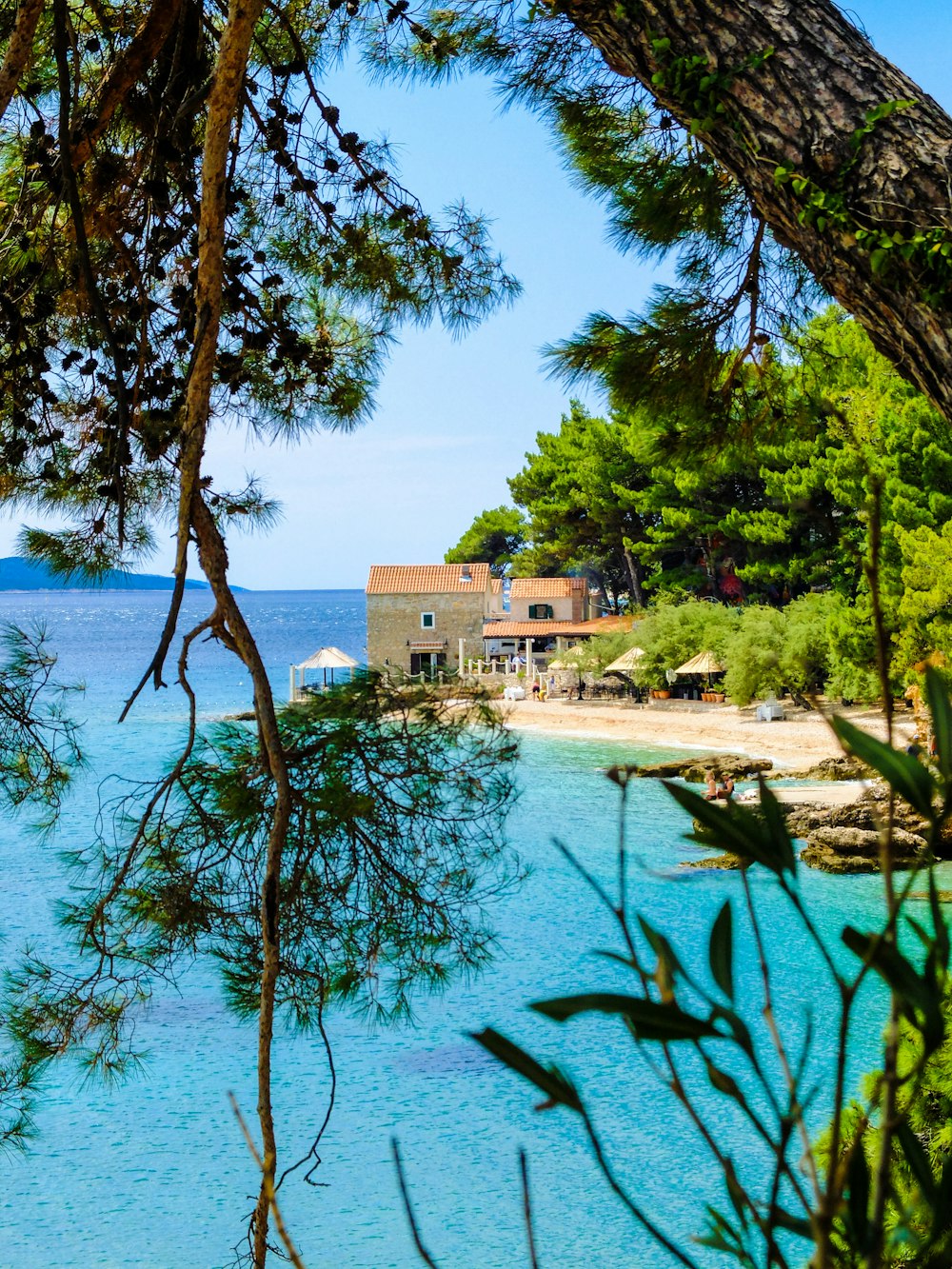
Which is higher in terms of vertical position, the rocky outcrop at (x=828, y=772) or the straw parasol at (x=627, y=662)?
the straw parasol at (x=627, y=662)

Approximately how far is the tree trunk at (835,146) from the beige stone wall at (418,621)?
83.5ft

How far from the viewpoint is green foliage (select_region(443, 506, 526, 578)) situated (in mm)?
35438

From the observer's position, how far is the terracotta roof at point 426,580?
2689cm

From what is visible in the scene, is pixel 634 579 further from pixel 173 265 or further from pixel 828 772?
pixel 173 265

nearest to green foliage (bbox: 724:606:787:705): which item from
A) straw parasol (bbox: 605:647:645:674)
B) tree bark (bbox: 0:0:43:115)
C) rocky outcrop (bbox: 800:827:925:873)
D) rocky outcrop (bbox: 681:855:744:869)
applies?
straw parasol (bbox: 605:647:645:674)

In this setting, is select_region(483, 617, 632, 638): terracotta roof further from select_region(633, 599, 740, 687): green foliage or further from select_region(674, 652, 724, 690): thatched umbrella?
select_region(674, 652, 724, 690): thatched umbrella

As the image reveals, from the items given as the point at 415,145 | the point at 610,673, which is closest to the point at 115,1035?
the point at 415,145

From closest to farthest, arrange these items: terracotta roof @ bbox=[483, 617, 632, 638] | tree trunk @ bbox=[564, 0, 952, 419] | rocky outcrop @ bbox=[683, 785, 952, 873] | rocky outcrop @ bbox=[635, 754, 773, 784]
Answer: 1. tree trunk @ bbox=[564, 0, 952, 419]
2. rocky outcrop @ bbox=[683, 785, 952, 873]
3. rocky outcrop @ bbox=[635, 754, 773, 784]
4. terracotta roof @ bbox=[483, 617, 632, 638]

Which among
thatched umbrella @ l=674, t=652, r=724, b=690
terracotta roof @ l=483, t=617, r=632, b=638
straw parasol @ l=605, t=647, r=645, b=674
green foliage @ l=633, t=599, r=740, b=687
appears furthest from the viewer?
terracotta roof @ l=483, t=617, r=632, b=638

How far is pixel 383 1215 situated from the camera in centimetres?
695

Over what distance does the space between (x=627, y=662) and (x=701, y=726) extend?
153 inches

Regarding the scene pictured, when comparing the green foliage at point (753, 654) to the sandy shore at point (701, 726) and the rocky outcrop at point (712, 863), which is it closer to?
the sandy shore at point (701, 726)

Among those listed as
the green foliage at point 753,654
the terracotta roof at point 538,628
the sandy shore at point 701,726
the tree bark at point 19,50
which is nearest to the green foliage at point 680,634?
the green foliage at point 753,654

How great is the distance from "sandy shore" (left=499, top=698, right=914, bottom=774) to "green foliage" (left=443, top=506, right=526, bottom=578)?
11.1 meters
